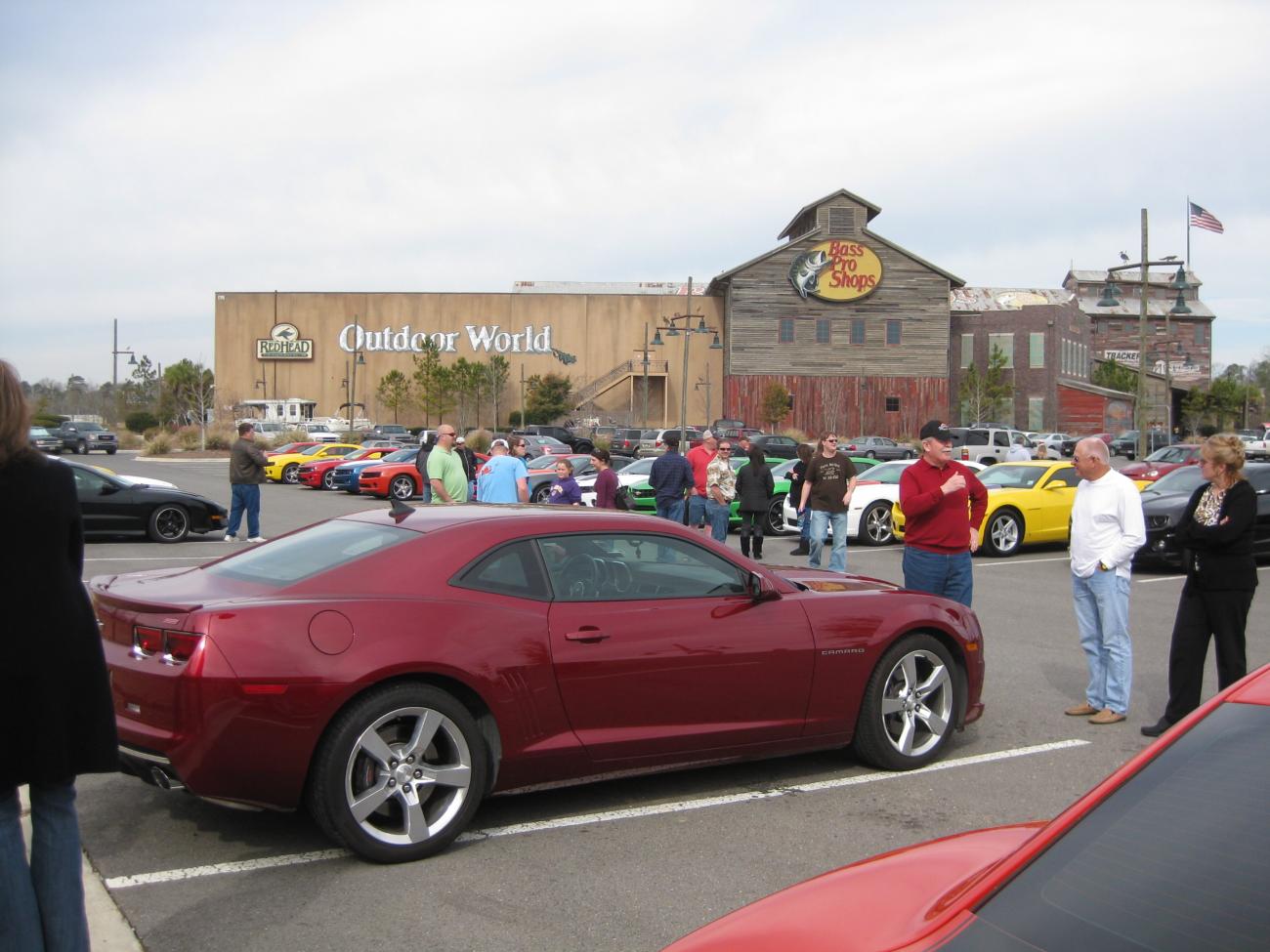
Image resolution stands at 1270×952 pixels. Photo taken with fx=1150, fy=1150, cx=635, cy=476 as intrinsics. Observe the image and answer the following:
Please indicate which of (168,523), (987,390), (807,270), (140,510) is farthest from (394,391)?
(140,510)

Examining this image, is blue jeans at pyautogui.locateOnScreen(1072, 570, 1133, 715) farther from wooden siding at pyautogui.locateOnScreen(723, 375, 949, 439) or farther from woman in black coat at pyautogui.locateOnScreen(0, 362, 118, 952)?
wooden siding at pyautogui.locateOnScreen(723, 375, 949, 439)

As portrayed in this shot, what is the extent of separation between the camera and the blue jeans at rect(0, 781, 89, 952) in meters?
2.96

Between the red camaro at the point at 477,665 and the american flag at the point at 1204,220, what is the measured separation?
3200 centimetres

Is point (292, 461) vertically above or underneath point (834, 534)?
above

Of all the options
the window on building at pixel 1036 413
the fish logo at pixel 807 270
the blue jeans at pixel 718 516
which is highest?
the fish logo at pixel 807 270

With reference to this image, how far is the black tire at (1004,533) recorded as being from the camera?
56.5ft

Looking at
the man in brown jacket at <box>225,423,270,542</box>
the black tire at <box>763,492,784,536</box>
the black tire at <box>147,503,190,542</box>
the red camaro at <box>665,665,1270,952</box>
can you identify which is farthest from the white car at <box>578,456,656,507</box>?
the red camaro at <box>665,665,1270,952</box>

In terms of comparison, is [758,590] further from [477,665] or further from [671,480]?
[671,480]

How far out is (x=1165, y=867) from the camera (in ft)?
7.14

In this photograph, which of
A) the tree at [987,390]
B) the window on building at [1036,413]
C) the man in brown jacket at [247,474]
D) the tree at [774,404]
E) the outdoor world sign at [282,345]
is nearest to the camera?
the man in brown jacket at [247,474]

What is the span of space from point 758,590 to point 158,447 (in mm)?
58156

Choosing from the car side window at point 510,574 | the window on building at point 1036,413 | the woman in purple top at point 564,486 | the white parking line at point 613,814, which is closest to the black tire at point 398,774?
the white parking line at point 613,814

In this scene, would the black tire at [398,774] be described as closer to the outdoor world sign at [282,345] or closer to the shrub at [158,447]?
the shrub at [158,447]

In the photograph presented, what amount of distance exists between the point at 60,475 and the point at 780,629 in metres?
3.53
